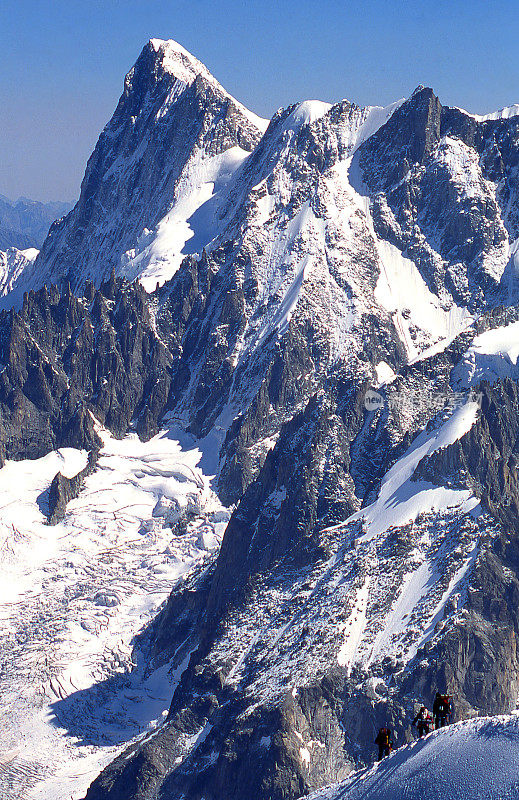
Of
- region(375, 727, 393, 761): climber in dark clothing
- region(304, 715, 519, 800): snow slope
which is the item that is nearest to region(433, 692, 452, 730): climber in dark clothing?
region(375, 727, 393, 761): climber in dark clothing

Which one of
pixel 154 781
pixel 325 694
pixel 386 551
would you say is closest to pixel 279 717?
pixel 325 694

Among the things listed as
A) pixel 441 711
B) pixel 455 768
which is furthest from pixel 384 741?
pixel 455 768

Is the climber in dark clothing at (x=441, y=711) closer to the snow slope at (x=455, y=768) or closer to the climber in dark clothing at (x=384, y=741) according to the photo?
the climber in dark clothing at (x=384, y=741)

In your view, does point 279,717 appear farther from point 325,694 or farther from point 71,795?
point 71,795

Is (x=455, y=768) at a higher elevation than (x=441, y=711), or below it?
below

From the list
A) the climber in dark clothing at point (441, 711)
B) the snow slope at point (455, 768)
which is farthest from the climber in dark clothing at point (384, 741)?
the snow slope at point (455, 768)

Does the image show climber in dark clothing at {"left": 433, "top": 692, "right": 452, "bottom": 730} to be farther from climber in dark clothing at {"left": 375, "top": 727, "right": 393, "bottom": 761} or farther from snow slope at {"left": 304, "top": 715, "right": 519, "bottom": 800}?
snow slope at {"left": 304, "top": 715, "right": 519, "bottom": 800}

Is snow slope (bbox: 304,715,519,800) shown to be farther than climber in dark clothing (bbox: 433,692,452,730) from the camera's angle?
No

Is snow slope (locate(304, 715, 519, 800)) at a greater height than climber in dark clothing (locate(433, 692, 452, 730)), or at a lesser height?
lesser

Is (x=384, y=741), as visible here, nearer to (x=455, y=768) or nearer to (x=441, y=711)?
(x=441, y=711)
